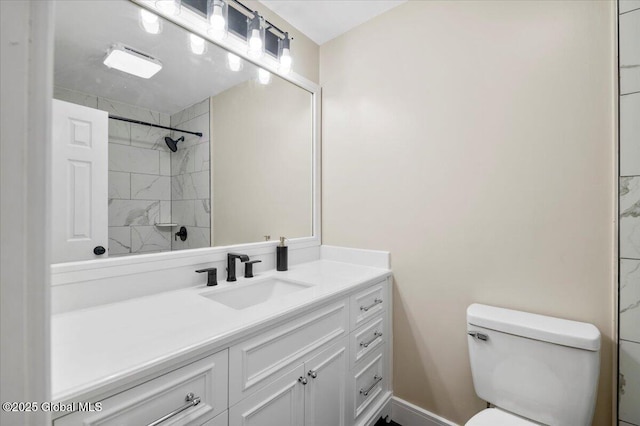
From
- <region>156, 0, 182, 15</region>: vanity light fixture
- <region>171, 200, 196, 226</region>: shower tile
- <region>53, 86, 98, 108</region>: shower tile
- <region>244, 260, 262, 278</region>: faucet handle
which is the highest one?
<region>156, 0, 182, 15</region>: vanity light fixture

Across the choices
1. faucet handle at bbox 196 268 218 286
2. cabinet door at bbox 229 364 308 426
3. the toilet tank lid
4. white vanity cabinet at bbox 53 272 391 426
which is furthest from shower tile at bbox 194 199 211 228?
the toilet tank lid

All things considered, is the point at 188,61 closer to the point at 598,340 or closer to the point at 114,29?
the point at 114,29

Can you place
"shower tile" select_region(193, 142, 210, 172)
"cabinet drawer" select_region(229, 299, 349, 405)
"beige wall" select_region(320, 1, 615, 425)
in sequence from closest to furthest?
"cabinet drawer" select_region(229, 299, 349, 405) < "beige wall" select_region(320, 1, 615, 425) < "shower tile" select_region(193, 142, 210, 172)

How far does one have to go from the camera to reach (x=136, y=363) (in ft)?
2.08

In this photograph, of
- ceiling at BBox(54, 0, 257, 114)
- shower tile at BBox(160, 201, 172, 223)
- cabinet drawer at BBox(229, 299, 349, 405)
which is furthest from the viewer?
shower tile at BBox(160, 201, 172, 223)

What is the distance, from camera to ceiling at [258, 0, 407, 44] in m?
1.60

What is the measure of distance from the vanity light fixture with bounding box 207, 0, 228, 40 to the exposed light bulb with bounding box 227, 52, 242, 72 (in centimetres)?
12

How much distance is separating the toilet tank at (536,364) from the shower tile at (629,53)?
2.95 feet

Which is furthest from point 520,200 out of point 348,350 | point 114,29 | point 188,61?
point 114,29

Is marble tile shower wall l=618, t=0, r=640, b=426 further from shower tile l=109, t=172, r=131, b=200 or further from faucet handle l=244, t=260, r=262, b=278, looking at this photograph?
shower tile l=109, t=172, r=131, b=200

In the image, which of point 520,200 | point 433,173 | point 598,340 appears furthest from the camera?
point 433,173

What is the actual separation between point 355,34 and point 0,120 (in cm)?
192

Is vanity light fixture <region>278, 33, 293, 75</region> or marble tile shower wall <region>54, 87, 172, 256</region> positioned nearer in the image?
marble tile shower wall <region>54, 87, 172, 256</region>

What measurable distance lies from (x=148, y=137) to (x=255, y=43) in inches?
29.0
